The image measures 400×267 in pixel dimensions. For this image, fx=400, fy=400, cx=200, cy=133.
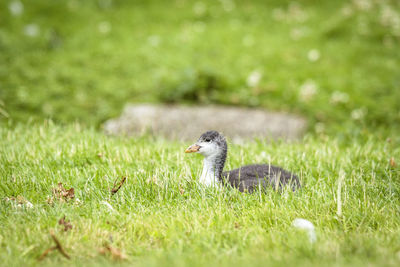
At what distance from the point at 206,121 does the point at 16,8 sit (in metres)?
11.2

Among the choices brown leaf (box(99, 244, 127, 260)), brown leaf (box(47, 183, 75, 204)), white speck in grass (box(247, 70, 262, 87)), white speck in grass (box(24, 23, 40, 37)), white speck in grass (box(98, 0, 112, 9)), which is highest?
white speck in grass (box(98, 0, 112, 9))

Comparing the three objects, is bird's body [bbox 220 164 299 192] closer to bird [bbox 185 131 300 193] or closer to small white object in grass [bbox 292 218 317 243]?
bird [bbox 185 131 300 193]

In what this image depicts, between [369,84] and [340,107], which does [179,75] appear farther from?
[369,84]

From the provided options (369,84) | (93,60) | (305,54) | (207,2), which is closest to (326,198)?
(369,84)

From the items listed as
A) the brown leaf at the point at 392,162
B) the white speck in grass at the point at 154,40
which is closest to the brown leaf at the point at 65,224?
the brown leaf at the point at 392,162

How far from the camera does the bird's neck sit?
4202mm

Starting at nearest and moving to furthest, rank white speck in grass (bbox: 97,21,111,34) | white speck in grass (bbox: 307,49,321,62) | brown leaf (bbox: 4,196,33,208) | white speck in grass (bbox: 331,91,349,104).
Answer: brown leaf (bbox: 4,196,33,208), white speck in grass (bbox: 331,91,349,104), white speck in grass (bbox: 307,49,321,62), white speck in grass (bbox: 97,21,111,34)

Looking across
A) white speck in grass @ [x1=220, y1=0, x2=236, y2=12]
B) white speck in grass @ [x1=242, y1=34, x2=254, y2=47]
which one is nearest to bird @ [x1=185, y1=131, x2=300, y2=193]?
white speck in grass @ [x1=242, y1=34, x2=254, y2=47]

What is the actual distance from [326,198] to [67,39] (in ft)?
45.1

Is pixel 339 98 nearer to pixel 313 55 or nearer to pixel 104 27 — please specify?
pixel 313 55

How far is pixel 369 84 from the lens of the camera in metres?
11.9

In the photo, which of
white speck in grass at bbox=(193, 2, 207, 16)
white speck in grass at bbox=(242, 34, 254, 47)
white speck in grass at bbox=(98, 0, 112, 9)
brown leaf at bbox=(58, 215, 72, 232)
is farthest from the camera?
white speck in grass at bbox=(98, 0, 112, 9)

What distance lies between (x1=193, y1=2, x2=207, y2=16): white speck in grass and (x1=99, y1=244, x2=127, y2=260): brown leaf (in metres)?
15.2

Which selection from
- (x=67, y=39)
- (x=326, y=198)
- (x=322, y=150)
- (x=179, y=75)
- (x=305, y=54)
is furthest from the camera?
(x=67, y=39)
